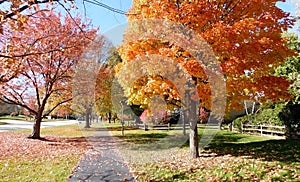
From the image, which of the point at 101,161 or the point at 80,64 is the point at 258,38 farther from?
the point at 80,64

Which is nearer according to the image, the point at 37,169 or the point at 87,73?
the point at 37,169

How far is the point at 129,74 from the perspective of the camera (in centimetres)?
884

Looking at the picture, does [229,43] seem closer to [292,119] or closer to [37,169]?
[37,169]

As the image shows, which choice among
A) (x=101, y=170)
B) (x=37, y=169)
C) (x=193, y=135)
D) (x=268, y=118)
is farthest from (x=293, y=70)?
(x=37, y=169)

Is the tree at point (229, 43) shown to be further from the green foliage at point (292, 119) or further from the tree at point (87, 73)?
the tree at point (87, 73)

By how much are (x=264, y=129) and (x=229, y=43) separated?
1474cm

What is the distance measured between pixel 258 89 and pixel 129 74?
435cm

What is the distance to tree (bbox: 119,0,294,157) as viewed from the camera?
23.7 ft

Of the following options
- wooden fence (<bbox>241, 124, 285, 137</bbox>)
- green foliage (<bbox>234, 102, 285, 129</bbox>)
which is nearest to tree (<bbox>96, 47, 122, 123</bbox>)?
green foliage (<bbox>234, 102, 285, 129</bbox>)

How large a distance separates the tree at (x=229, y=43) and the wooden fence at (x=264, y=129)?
964 cm

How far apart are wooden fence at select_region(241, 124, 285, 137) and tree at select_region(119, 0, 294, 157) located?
31.6ft

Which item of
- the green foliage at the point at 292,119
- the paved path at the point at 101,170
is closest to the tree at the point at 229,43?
the paved path at the point at 101,170

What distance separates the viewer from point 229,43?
7062 millimetres

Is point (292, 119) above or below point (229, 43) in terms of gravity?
below
